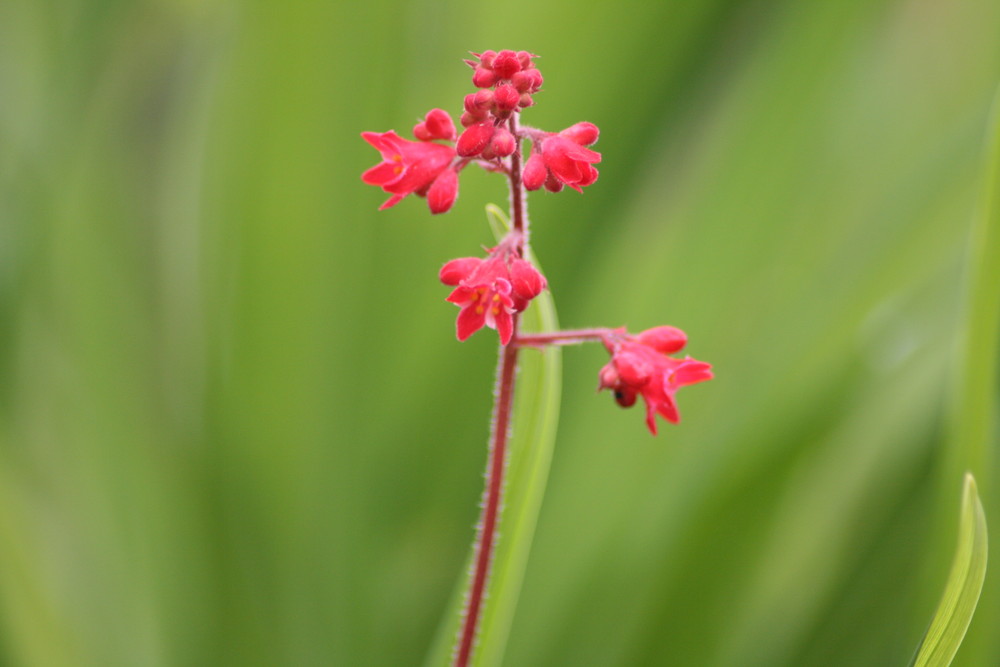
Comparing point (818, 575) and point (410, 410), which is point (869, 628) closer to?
point (818, 575)

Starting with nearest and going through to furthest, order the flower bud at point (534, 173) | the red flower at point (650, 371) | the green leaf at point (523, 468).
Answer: the flower bud at point (534, 173) < the red flower at point (650, 371) < the green leaf at point (523, 468)

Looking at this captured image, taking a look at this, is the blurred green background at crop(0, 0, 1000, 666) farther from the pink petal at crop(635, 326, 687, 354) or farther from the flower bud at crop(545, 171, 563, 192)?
the flower bud at crop(545, 171, 563, 192)

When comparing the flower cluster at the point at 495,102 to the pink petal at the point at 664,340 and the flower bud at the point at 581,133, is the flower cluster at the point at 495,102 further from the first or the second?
the pink petal at the point at 664,340

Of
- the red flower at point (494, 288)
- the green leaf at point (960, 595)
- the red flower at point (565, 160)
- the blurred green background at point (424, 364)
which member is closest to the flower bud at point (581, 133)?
the red flower at point (565, 160)

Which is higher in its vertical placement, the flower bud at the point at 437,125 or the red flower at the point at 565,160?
the red flower at the point at 565,160

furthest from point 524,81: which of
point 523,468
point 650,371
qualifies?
point 523,468

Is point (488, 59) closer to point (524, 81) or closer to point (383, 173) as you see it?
point (524, 81)

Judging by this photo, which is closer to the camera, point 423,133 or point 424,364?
point 423,133
